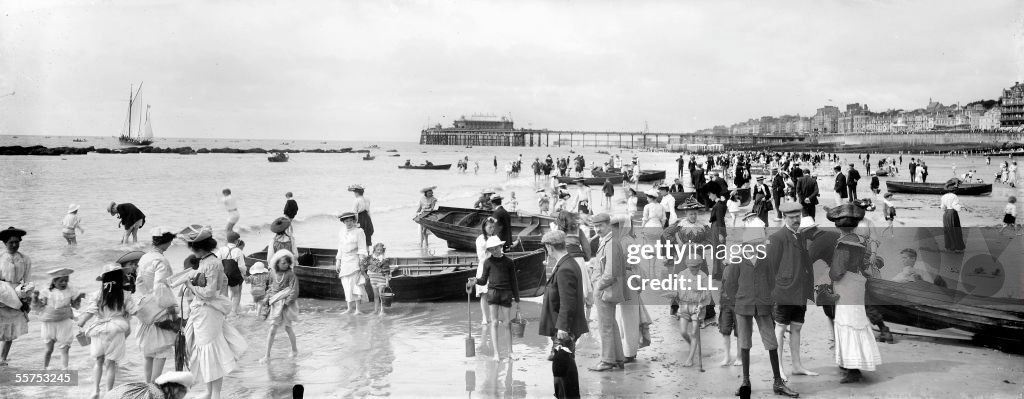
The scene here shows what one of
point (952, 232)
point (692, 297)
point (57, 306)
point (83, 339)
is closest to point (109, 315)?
point (83, 339)

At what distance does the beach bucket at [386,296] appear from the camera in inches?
398

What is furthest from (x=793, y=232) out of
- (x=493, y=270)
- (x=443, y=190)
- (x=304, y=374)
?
(x=443, y=190)

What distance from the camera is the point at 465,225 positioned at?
57.1 ft

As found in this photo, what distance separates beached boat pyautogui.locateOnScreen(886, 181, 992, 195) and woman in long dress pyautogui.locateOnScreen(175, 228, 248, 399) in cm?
3043

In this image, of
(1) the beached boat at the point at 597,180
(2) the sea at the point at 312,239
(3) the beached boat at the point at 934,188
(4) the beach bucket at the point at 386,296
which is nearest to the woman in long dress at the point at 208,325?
(2) the sea at the point at 312,239

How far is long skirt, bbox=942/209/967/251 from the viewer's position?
41.3ft

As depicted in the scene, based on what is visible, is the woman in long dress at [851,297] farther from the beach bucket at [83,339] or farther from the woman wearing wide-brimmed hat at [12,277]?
the woman wearing wide-brimmed hat at [12,277]

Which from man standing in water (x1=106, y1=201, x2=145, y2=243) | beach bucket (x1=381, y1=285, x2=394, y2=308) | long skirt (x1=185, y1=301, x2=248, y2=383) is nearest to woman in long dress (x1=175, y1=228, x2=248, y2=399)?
long skirt (x1=185, y1=301, x2=248, y2=383)

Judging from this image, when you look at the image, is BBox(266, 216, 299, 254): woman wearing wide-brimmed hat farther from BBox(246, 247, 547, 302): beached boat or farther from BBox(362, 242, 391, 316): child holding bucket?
BBox(246, 247, 547, 302): beached boat

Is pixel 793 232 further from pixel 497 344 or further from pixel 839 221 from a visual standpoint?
pixel 497 344

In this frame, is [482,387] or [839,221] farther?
[482,387]

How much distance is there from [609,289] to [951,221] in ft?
32.5

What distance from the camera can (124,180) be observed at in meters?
51.7

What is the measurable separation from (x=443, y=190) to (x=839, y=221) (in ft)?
126
